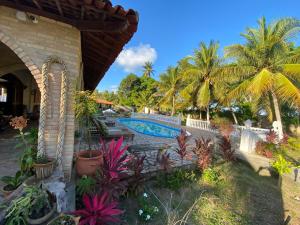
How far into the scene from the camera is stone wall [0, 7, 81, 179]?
390 cm

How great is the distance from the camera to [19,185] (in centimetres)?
365

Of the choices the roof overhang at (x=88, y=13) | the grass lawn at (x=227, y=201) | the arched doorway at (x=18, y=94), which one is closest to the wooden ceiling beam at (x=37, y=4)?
the roof overhang at (x=88, y=13)

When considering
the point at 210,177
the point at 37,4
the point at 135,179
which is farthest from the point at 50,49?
the point at 210,177

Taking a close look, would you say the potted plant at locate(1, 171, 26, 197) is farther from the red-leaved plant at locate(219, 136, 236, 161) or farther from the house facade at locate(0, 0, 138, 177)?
the red-leaved plant at locate(219, 136, 236, 161)

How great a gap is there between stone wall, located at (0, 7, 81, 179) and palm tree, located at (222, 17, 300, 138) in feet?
41.1

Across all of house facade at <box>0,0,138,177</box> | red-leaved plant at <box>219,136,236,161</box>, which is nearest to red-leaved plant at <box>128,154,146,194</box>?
house facade at <box>0,0,138,177</box>

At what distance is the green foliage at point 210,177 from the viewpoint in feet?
21.8

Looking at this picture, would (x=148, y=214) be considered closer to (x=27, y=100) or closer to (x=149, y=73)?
(x=27, y=100)

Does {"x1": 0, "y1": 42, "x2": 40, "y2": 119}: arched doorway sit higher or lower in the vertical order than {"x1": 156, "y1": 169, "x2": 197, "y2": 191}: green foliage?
higher

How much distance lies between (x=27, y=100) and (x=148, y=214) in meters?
12.5

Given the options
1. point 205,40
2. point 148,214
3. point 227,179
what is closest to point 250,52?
point 205,40

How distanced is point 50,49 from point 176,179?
194 inches

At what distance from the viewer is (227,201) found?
5.68m

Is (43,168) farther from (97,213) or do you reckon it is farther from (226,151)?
(226,151)
